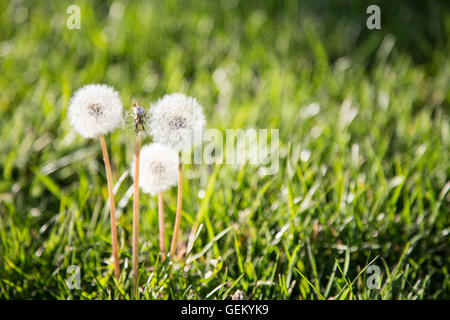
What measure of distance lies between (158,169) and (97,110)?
212mm

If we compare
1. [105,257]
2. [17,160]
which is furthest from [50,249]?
[17,160]

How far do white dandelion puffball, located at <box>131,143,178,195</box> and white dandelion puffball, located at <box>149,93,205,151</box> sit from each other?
110 mm

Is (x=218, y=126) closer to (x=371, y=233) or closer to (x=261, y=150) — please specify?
(x=261, y=150)

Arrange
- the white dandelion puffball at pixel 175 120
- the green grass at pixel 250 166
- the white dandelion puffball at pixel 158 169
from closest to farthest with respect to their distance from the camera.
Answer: the white dandelion puffball at pixel 175 120
the white dandelion puffball at pixel 158 169
the green grass at pixel 250 166

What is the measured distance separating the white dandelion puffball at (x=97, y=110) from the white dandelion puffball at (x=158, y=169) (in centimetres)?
15

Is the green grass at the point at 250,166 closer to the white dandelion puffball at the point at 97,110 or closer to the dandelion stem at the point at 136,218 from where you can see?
the dandelion stem at the point at 136,218

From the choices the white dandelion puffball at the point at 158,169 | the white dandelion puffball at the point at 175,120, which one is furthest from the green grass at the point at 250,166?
the white dandelion puffball at the point at 175,120

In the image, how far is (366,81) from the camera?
2213 mm

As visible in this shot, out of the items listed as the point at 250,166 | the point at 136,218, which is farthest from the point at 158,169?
the point at 250,166

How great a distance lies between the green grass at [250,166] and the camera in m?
1.34

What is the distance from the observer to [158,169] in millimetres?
1127

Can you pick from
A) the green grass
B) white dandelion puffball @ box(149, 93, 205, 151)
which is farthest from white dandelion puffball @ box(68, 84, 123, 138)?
the green grass

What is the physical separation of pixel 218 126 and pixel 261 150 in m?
0.24

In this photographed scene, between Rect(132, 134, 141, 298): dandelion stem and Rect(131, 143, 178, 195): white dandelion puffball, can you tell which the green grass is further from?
Rect(131, 143, 178, 195): white dandelion puffball
